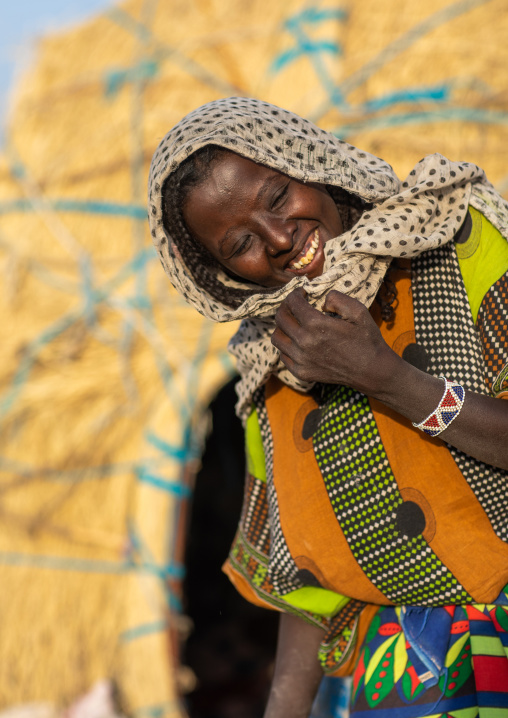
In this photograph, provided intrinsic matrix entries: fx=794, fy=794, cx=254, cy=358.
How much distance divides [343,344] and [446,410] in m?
0.18

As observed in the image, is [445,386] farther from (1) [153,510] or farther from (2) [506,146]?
(1) [153,510]

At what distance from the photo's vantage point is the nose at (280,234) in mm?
1335

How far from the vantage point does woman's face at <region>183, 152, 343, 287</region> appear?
1.35 metres

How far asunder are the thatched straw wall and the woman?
2.22 m

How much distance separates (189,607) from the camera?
5.88 metres

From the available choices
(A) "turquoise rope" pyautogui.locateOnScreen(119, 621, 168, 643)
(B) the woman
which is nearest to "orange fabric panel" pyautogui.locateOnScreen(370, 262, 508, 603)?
(B) the woman

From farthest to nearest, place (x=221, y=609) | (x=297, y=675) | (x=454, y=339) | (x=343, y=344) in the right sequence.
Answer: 1. (x=221, y=609)
2. (x=297, y=675)
3. (x=454, y=339)
4. (x=343, y=344)

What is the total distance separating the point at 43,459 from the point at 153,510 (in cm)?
63

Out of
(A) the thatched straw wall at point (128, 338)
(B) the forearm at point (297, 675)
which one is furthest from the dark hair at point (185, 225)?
(A) the thatched straw wall at point (128, 338)

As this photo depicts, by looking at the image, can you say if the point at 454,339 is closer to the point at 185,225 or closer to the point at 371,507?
the point at 371,507

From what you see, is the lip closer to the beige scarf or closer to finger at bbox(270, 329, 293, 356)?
the beige scarf

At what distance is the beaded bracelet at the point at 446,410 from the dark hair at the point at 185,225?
0.23m

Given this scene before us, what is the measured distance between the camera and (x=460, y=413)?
117cm

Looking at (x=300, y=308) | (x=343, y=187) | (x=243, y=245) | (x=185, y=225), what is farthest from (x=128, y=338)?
(x=300, y=308)
